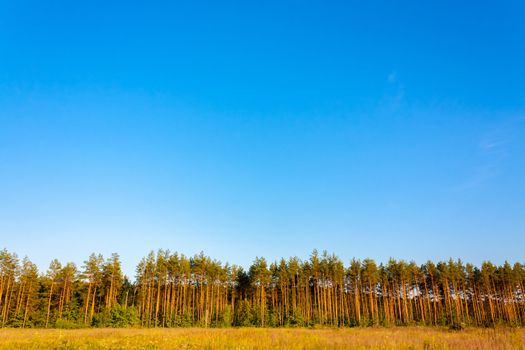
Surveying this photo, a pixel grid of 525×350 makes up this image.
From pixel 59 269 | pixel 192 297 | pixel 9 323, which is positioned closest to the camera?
pixel 9 323

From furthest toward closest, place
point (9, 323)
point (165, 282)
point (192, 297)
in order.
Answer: point (192, 297) → point (165, 282) → point (9, 323)

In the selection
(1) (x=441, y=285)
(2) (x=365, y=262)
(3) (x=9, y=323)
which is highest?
(2) (x=365, y=262)

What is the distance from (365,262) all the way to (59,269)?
211 ft

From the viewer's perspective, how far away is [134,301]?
80625 millimetres

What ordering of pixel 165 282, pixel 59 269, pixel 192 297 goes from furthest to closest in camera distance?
pixel 192 297, pixel 165 282, pixel 59 269

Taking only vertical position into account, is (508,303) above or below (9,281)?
below

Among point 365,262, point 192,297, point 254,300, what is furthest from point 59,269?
point 365,262

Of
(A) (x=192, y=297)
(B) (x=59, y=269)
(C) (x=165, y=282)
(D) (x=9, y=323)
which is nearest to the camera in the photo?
(D) (x=9, y=323)

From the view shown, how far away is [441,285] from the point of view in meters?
78.4

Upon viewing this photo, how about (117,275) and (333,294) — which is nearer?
(117,275)

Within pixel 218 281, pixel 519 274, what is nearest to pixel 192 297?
pixel 218 281

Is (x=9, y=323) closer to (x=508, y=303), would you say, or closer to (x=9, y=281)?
(x=9, y=281)

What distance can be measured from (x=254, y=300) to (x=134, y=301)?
30188 millimetres

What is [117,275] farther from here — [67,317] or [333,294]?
[333,294]
